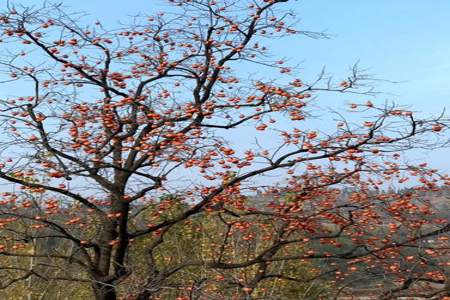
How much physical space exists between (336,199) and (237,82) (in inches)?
72.7

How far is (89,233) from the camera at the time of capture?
7.03 metres

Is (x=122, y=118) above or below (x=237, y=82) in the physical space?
below

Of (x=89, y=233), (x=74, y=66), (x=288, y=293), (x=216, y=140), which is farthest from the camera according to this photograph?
(x=288, y=293)

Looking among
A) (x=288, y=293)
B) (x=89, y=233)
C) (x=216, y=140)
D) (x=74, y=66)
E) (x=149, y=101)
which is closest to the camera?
(x=216, y=140)

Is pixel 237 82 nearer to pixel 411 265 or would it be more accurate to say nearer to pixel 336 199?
pixel 336 199

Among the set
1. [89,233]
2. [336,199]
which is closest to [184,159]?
[336,199]

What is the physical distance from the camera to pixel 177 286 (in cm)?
511

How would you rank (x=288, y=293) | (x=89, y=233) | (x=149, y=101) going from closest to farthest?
1. (x=149, y=101)
2. (x=89, y=233)
3. (x=288, y=293)

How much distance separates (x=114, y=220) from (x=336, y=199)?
2600 millimetres

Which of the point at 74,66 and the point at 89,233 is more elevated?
the point at 74,66

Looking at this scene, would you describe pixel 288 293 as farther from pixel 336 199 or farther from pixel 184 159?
pixel 184 159

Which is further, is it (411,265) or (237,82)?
(237,82)

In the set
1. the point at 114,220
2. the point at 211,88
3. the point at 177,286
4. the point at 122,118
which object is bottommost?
the point at 177,286

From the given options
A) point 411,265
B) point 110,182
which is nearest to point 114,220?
point 110,182
